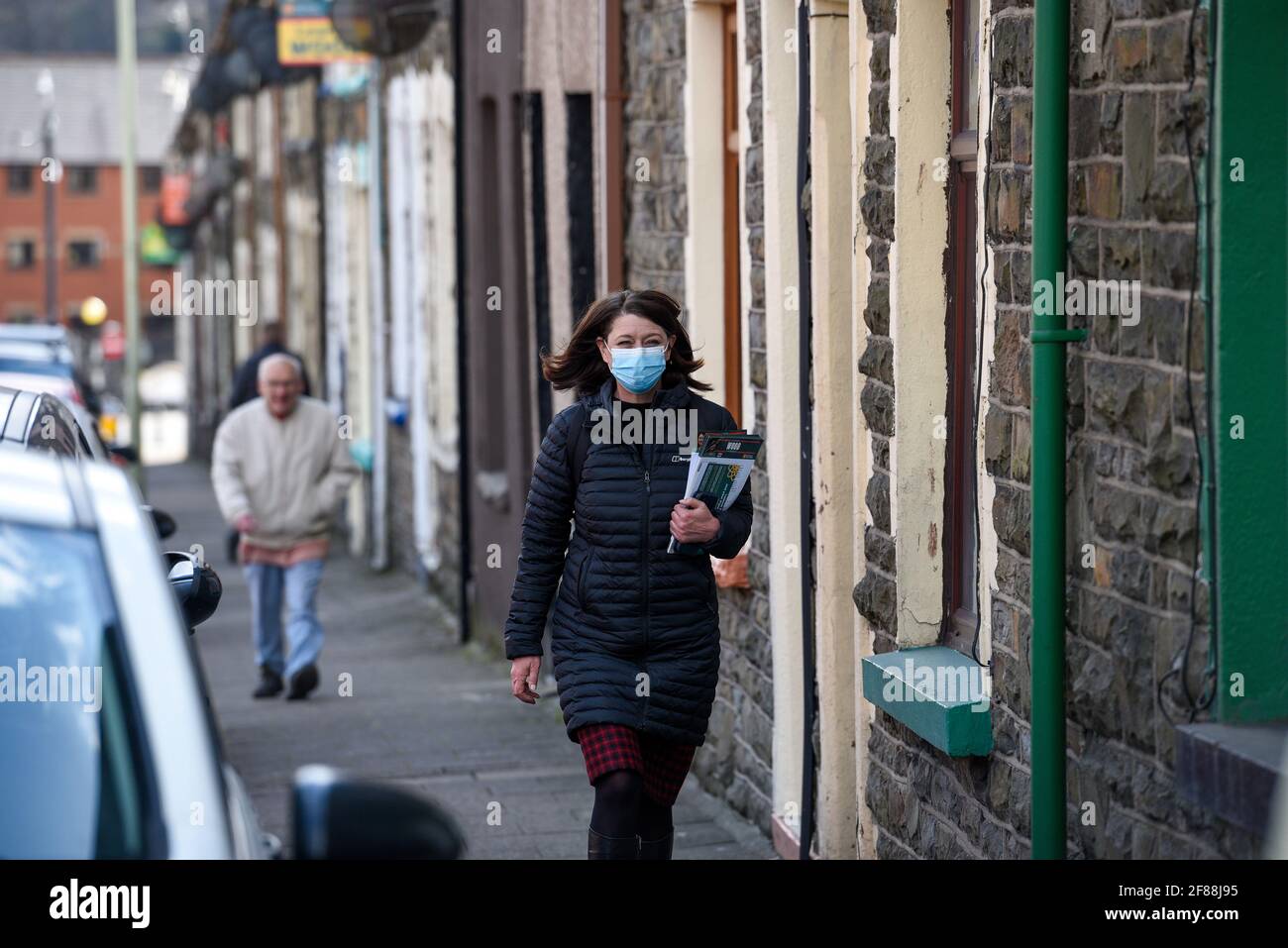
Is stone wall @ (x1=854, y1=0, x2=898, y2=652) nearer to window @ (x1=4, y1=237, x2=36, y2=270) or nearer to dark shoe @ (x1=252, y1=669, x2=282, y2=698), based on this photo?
dark shoe @ (x1=252, y1=669, x2=282, y2=698)

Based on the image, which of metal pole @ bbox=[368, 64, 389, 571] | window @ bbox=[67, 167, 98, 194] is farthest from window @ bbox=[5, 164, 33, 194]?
metal pole @ bbox=[368, 64, 389, 571]

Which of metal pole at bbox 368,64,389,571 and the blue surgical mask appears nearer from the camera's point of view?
the blue surgical mask

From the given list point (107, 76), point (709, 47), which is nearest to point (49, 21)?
point (107, 76)

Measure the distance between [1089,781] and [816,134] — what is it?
2.97 m

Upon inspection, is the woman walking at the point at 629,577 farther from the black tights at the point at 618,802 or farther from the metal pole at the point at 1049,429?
the metal pole at the point at 1049,429

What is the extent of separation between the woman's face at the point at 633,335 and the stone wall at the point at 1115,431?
887mm

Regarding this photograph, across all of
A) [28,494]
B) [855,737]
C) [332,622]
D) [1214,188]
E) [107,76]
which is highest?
[107,76]

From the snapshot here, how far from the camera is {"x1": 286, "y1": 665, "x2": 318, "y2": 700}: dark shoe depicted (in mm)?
12203

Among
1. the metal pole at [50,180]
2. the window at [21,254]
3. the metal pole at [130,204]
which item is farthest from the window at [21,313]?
the metal pole at [130,204]

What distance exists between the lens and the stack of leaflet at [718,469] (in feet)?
18.7

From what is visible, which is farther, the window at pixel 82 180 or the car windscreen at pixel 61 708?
the window at pixel 82 180

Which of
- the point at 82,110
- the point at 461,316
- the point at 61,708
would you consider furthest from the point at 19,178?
the point at 61,708

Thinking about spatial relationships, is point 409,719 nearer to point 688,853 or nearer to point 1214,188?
point 688,853

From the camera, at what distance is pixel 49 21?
106 metres
